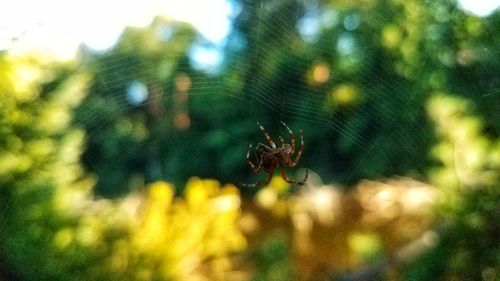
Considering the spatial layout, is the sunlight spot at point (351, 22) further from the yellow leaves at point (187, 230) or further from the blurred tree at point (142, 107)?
the yellow leaves at point (187, 230)

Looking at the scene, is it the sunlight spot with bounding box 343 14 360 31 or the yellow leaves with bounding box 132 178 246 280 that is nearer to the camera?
the yellow leaves with bounding box 132 178 246 280

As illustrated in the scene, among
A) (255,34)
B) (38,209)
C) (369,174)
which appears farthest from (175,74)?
(38,209)

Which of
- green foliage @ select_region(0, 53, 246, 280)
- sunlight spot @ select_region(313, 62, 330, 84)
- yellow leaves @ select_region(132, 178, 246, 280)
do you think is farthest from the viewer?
sunlight spot @ select_region(313, 62, 330, 84)

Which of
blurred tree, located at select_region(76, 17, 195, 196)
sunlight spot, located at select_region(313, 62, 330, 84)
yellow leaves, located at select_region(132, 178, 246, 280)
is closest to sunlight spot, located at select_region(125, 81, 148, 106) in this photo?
blurred tree, located at select_region(76, 17, 195, 196)

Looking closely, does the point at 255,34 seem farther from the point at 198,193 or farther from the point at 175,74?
the point at 198,193

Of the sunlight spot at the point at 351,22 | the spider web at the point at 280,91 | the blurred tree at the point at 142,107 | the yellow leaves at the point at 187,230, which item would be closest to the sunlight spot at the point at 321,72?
the spider web at the point at 280,91

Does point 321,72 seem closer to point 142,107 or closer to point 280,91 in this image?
point 280,91

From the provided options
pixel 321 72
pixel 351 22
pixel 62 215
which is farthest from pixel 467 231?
pixel 351 22

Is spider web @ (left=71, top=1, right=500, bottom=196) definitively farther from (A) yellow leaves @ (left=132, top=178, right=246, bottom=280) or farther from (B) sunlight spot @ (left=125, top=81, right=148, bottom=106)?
(A) yellow leaves @ (left=132, top=178, right=246, bottom=280)
